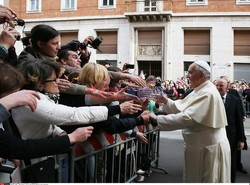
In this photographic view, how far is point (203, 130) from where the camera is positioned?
12.1 feet

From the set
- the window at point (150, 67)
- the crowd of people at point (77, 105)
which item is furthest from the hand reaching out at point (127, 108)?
the window at point (150, 67)

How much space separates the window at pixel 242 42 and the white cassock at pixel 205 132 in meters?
20.9

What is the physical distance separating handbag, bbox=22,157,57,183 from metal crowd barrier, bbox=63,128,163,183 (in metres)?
0.27

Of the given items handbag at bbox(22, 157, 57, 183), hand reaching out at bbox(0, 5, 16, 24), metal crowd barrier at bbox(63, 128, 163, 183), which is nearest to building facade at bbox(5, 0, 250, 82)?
metal crowd barrier at bbox(63, 128, 163, 183)

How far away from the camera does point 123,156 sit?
3973mm

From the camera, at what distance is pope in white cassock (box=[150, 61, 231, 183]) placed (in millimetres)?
3615

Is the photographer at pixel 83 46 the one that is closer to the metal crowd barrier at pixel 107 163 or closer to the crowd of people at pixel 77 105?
the crowd of people at pixel 77 105

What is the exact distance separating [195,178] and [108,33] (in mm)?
22752

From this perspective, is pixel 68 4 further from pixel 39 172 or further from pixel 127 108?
pixel 39 172

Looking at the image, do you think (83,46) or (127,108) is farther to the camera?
(83,46)

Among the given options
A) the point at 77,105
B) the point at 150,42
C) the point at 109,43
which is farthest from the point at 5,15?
the point at 109,43

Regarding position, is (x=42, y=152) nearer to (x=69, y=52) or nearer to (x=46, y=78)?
(x=46, y=78)

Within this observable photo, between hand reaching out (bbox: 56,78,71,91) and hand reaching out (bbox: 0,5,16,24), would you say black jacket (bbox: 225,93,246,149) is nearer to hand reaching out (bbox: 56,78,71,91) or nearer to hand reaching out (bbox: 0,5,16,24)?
hand reaching out (bbox: 56,78,71,91)

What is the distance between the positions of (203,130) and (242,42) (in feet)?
70.1
